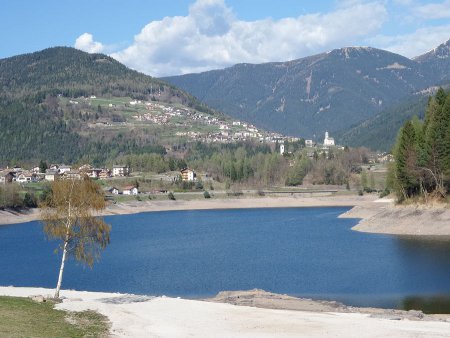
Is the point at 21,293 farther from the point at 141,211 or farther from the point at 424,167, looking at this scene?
the point at 141,211

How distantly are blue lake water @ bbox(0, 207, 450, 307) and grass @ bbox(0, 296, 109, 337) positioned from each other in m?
15.4

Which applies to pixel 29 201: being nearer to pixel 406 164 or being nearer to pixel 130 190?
pixel 130 190

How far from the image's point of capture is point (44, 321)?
2666 centimetres

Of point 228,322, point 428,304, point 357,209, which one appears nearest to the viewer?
point 228,322

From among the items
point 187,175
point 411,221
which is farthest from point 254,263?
point 187,175

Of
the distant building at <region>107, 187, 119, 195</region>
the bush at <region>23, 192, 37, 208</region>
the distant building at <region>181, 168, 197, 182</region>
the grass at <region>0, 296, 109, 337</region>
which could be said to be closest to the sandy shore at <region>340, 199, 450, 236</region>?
the grass at <region>0, 296, 109, 337</region>

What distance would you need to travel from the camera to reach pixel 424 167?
79688 mm

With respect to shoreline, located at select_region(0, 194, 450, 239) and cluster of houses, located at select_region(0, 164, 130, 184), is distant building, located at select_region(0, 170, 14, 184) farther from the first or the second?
shoreline, located at select_region(0, 194, 450, 239)

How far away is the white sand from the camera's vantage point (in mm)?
26766

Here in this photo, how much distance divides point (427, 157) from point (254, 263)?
29697mm

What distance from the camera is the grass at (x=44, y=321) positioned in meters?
24.5

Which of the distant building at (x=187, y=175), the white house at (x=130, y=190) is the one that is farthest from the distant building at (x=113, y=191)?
the distant building at (x=187, y=175)

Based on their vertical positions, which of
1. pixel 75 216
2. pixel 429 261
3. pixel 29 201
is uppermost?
pixel 75 216

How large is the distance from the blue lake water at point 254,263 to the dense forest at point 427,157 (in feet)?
28.6
